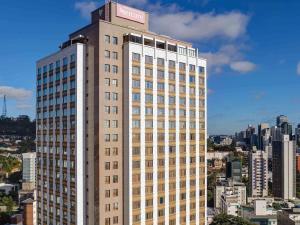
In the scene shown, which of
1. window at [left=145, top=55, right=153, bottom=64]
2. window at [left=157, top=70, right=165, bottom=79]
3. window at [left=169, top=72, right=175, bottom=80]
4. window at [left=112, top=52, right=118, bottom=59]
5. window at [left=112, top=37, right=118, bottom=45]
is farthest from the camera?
window at [left=169, top=72, right=175, bottom=80]

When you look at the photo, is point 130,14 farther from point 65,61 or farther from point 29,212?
point 29,212

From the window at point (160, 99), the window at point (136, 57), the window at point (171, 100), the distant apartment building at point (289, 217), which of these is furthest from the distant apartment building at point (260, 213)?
the window at point (136, 57)

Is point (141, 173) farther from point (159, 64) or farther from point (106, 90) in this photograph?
point (159, 64)

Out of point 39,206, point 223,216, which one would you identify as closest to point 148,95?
point 39,206

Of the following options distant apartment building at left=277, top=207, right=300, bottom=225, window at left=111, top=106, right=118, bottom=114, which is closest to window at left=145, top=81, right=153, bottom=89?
window at left=111, top=106, right=118, bottom=114

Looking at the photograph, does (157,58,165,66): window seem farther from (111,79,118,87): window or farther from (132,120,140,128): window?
(132,120,140,128): window

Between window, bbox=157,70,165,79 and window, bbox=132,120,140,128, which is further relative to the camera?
window, bbox=157,70,165,79
